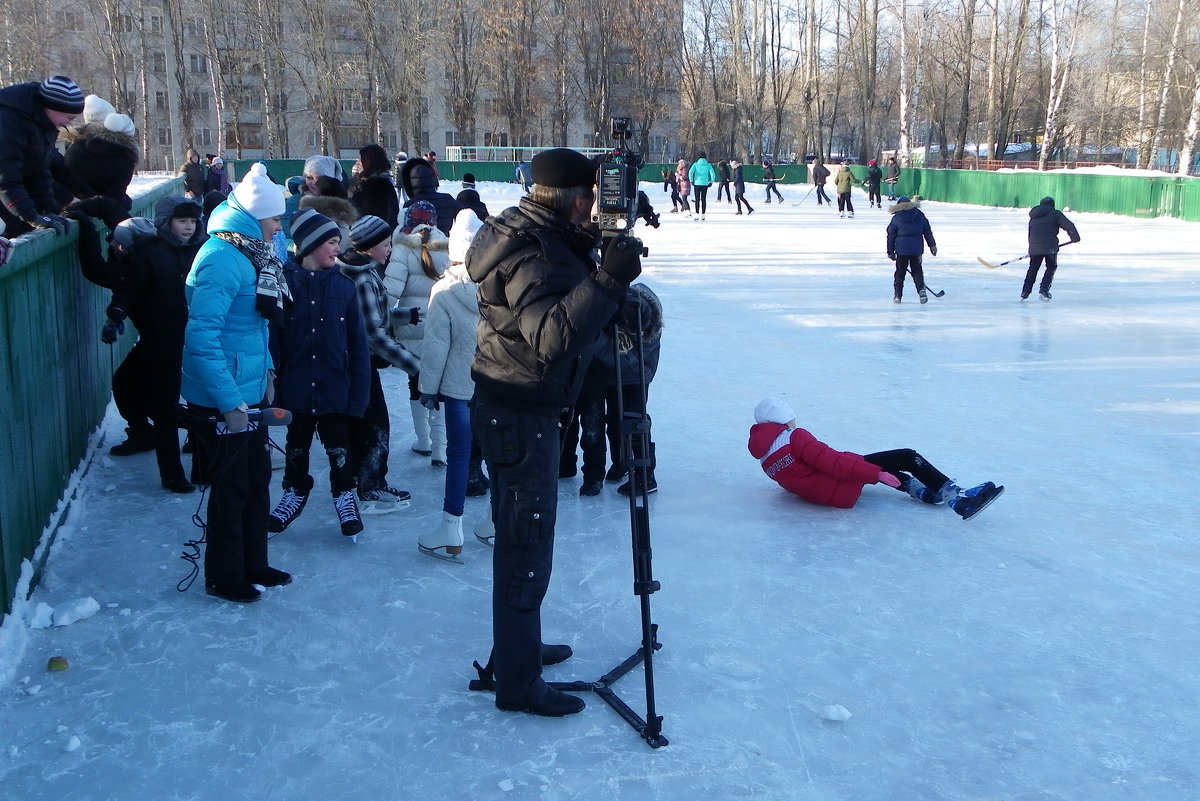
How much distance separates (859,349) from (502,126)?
169 ft

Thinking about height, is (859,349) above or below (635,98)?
below

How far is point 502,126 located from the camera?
191 ft

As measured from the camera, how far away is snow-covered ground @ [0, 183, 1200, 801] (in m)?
2.92

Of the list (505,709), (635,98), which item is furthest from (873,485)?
(635,98)

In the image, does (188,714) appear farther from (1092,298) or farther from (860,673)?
(1092,298)

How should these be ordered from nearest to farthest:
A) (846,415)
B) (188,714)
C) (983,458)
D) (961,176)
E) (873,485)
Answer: (188,714), (873,485), (983,458), (846,415), (961,176)

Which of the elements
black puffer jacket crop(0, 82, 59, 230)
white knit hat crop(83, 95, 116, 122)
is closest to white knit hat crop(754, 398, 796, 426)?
black puffer jacket crop(0, 82, 59, 230)

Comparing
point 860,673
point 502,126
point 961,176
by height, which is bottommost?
point 860,673

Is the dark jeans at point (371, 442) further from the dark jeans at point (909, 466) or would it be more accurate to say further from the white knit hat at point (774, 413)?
the dark jeans at point (909, 466)

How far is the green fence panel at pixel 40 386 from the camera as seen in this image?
3.79 metres

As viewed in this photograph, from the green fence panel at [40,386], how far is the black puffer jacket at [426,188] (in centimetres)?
305

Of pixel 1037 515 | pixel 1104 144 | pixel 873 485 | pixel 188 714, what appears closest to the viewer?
pixel 188 714

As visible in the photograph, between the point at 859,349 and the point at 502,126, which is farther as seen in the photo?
the point at 502,126

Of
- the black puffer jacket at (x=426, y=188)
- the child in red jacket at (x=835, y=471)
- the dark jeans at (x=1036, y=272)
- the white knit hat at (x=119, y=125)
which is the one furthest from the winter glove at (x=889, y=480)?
the dark jeans at (x=1036, y=272)
